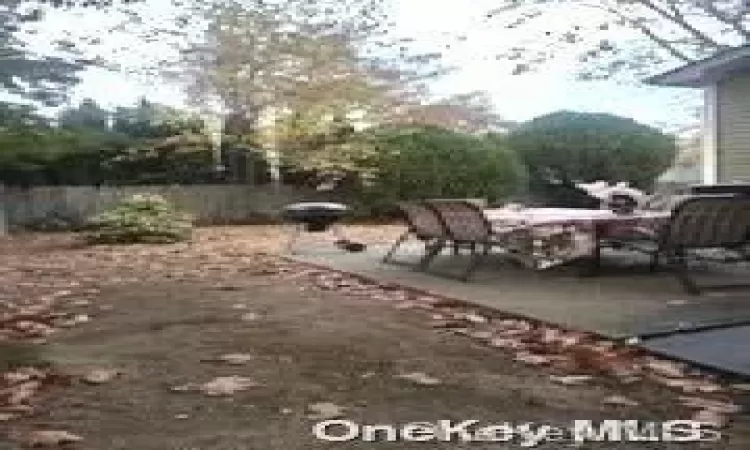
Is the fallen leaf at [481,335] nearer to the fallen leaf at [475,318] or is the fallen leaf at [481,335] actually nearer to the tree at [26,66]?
the fallen leaf at [475,318]

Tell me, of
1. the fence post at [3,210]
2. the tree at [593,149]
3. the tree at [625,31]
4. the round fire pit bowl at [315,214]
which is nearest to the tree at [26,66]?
the fence post at [3,210]

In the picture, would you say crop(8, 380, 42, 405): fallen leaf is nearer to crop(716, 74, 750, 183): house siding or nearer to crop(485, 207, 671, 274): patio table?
crop(485, 207, 671, 274): patio table

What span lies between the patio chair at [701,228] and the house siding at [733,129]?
546 cm

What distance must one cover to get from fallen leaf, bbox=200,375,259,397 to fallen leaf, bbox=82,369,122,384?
47 centimetres

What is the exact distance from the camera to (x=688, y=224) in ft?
24.9

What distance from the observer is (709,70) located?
1261cm

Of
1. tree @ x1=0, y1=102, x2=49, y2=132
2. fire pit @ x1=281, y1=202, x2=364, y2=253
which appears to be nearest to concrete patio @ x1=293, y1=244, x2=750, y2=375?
fire pit @ x1=281, y1=202, x2=364, y2=253

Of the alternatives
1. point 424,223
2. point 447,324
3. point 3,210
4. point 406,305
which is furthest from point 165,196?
point 447,324

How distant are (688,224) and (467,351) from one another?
130 inches

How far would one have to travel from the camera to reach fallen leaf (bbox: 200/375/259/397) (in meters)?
4.05

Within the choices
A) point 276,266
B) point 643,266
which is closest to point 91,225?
point 276,266

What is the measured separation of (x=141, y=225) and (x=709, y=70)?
8.13m

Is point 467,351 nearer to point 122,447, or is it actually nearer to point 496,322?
point 496,322

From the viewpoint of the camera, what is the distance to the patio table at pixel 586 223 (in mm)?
8555
